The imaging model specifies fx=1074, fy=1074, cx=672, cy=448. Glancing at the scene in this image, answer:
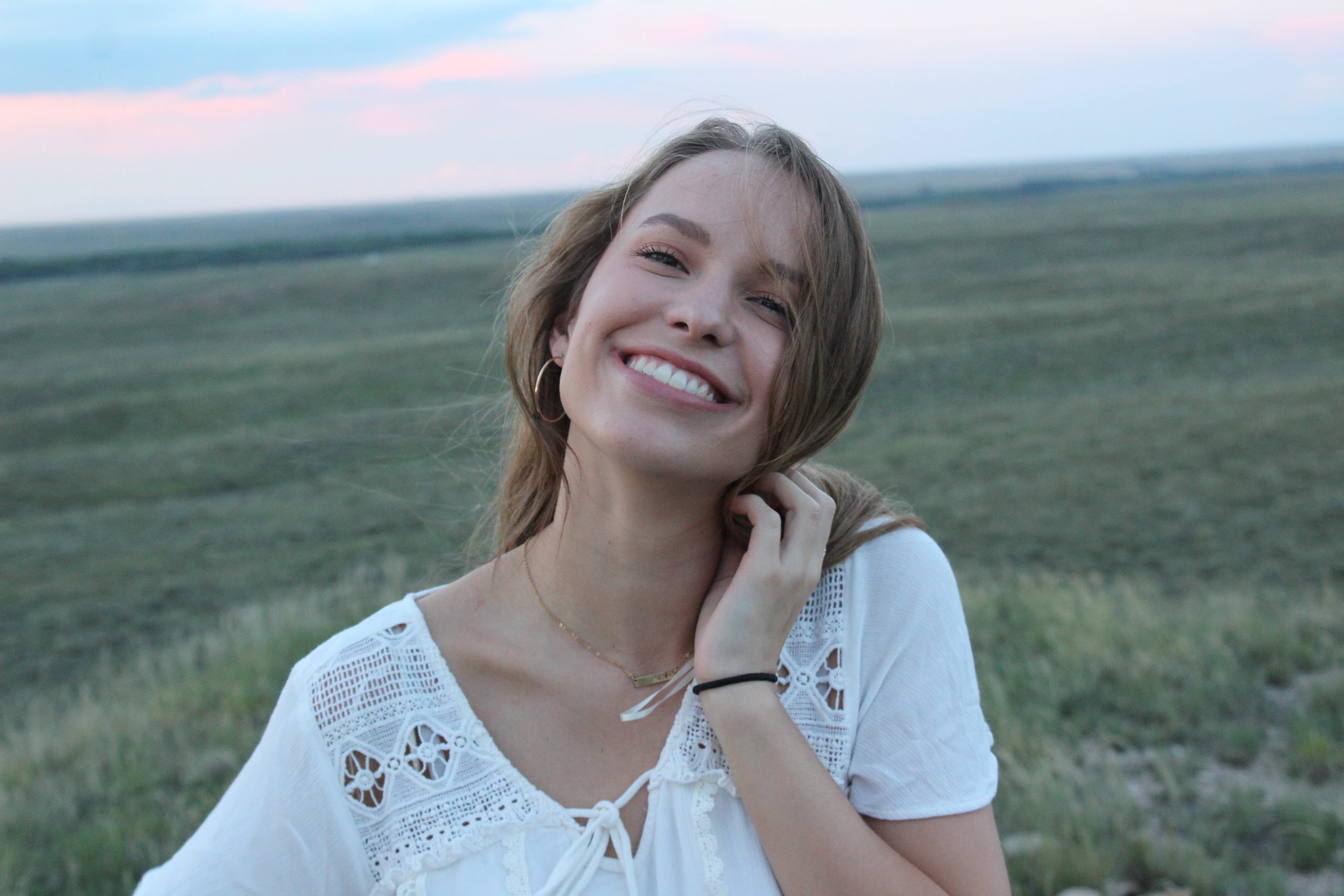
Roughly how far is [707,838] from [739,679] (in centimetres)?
26

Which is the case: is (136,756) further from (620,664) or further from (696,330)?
(696,330)

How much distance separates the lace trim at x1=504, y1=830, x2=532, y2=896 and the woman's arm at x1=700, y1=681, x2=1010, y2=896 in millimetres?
356

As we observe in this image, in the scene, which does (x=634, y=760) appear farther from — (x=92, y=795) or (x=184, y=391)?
(x=184, y=391)

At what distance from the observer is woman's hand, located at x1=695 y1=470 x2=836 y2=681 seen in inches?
71.0

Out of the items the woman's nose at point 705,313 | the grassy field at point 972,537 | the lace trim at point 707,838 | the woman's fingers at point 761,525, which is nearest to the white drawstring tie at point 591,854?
the lace trim at point 707,838

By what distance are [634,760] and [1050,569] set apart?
9.95 m

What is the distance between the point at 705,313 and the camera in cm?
183

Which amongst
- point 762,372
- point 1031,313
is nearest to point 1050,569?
point 762,372

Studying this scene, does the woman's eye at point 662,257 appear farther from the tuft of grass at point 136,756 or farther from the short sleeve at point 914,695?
the tuft of grass at point 136,756

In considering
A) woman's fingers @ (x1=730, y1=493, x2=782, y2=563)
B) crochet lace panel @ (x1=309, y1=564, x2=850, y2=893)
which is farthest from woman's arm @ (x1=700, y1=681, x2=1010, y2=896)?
woman's fingers @ (x1=730, y1=493, x2=782, y2=563)

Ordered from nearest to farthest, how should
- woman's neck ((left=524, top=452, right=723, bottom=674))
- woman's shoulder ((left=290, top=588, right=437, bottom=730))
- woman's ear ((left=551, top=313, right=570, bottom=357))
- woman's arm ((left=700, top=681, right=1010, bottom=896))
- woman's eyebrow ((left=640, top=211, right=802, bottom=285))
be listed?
woman's arm ((left=700, top=681, right=1010, bottom=896)) < woman's shoulder ((left=290, top=588, right=437, bottom=730)) < woman's eyebrow ((left=640, top=211, right=802, bottom=285)) < woman's neck ((left=524, top=452, right=723, bottom=674)) < woman's ear ((left=551, top=313, right=570, bottom=357))

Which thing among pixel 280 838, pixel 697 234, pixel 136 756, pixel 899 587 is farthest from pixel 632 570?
pixel 136 756

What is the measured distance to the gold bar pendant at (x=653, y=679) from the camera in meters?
1.95

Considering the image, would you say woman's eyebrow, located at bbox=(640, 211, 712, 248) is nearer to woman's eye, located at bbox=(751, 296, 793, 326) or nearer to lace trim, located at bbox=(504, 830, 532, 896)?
woman's eye, located at bbox=(751, 296, 793, 326)
